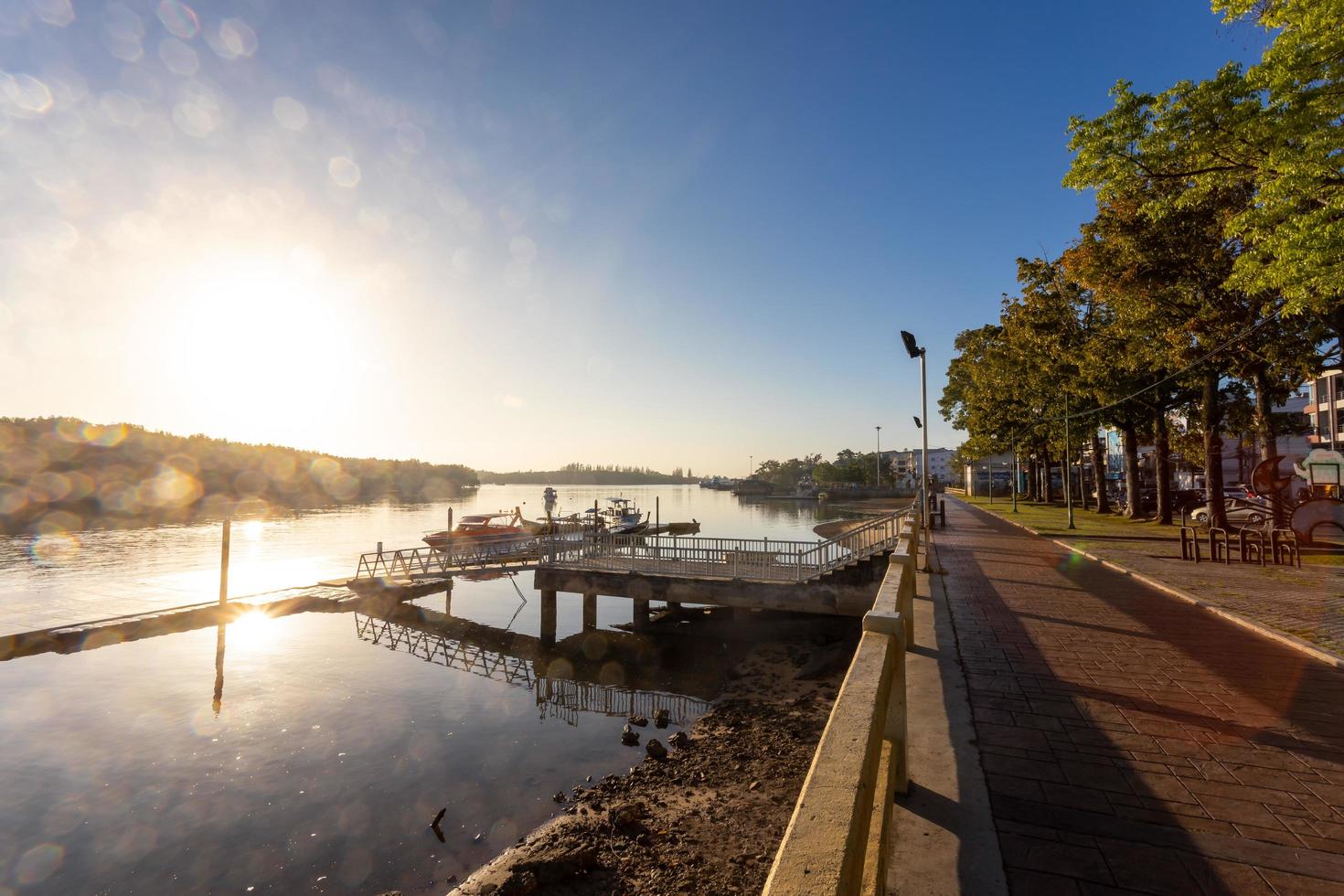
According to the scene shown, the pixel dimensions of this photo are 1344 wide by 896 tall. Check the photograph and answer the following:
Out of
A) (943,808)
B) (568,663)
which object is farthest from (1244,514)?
(943,808)

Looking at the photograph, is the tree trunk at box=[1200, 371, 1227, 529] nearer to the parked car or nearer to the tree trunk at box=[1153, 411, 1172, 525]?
the parked car

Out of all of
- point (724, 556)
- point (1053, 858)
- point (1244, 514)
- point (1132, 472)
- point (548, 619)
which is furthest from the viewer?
point (1132, 472)

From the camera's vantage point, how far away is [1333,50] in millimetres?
10219

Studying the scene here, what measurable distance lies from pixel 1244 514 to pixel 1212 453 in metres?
6.03

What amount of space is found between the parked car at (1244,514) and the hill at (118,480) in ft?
327

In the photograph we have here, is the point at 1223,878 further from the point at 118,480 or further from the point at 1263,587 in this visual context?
the point at 118,480

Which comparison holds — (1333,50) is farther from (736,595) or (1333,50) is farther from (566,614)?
(566,614)

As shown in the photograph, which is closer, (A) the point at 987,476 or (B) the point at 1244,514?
(B) the point at 1244,514

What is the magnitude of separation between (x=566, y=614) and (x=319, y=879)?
1888 centimetres

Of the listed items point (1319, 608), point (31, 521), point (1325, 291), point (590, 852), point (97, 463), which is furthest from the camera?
point (97, 463)

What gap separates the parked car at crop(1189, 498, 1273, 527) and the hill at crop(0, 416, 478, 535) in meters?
99.8

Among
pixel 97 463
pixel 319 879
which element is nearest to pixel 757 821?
pixel 319 879

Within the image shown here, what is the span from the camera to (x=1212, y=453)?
22.3m

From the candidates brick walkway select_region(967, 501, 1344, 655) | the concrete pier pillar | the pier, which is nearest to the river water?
the concrete pier pillar
